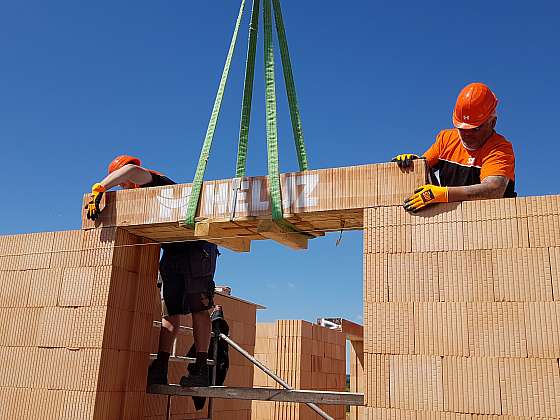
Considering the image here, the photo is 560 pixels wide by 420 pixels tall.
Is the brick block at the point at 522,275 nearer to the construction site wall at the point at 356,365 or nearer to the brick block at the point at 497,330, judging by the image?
the brick block at the point at 497,330

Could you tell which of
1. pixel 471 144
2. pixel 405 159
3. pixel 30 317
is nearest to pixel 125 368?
pixel 30 317

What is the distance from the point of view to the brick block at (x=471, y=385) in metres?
3.41

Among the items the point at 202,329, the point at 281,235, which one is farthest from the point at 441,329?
the point at 202,329

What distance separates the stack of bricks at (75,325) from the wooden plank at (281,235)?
1416 millimetres

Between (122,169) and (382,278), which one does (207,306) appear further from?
(382,278)

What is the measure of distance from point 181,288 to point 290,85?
7.69 ft

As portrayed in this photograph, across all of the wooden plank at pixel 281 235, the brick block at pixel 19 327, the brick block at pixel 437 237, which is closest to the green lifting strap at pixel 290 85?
the wooden plank at pixel 281 235

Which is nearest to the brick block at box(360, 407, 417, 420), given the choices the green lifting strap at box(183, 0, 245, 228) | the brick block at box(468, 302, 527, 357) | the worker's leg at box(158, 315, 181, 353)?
the brick block at box(468, 302, 527, 357)

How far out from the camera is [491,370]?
345 centimetres

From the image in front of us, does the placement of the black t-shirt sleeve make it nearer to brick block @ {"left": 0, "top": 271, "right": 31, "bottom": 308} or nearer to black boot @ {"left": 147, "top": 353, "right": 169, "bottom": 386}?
brick block @ {"left": 0, "top": 271, "right": 31, "bottom": 308}

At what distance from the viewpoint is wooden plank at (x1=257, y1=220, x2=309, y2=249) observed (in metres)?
4.57

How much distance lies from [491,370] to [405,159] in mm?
1568

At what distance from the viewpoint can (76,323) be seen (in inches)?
196

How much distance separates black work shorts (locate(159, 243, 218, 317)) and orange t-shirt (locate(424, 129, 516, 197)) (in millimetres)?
2570
